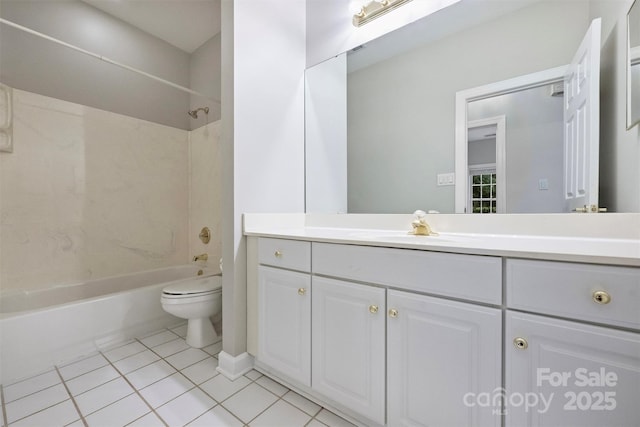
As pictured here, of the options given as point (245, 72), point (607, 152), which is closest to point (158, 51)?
point (245, 72)

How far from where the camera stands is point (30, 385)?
1339 millimetres

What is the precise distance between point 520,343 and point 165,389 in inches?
61.0

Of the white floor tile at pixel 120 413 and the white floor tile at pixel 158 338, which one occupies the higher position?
the white floor tile at pixel 120 413

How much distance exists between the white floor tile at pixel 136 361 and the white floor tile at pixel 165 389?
0.25 m

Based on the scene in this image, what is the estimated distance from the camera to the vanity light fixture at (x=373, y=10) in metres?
1.48

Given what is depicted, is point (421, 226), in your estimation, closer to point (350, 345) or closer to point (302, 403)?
point (350, 345)

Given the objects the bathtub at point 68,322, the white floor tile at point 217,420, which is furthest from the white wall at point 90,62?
the white floor tile at point 217,420

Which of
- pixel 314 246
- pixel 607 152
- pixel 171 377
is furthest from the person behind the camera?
pixel 171 377

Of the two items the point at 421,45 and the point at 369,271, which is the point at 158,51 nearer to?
the point at 421,45

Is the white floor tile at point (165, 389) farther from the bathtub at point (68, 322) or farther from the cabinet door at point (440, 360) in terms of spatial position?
the cabinet door at point (440, 360)

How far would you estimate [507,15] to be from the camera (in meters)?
1.19

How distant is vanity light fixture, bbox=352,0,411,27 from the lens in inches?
58.3

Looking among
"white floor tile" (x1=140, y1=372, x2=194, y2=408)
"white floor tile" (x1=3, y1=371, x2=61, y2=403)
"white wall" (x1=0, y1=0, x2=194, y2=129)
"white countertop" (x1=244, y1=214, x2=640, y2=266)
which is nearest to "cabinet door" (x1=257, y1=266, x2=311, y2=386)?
"white countertop" (x1=244, y1=214, x2=640, y2=266)

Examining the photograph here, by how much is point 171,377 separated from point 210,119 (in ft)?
7.07
